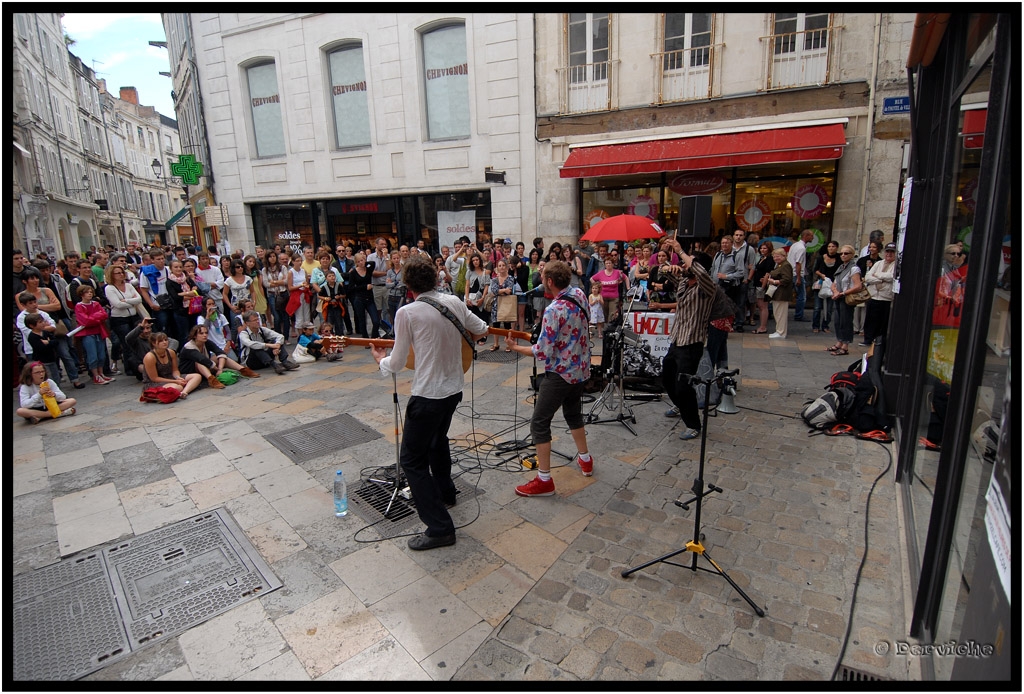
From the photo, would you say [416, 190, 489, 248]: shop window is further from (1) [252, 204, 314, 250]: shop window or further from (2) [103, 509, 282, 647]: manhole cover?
(2) [103, 509, 282, 647]: manhole cover

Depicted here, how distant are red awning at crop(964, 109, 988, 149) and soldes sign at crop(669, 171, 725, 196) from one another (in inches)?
375

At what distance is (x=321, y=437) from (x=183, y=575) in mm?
2428

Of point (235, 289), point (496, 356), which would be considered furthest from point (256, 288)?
point (496, 356)

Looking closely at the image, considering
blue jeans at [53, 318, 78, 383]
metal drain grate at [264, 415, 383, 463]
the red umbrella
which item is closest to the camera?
metal drain grate at [264, 415, 383, 463]

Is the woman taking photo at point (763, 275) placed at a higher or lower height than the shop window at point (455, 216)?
lower

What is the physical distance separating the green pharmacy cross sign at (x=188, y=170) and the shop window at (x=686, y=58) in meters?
14.6

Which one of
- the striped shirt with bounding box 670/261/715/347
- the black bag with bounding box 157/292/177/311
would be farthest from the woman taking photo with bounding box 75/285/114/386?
the striped shirt with bounding box 670/261/715/347

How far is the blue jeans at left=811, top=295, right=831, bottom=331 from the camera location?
10.3m

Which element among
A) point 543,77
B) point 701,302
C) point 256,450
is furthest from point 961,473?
point 543,77

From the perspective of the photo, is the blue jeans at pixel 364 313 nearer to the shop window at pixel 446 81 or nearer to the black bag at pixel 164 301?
the black bag at pixel 164 301

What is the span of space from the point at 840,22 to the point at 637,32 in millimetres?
4170

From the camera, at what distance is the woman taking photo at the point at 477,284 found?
34.2ft

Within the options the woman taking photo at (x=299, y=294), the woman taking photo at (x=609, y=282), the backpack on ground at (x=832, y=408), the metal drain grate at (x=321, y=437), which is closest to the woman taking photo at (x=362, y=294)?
the woman taking photo at (x=299, y=294)

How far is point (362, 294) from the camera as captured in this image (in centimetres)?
1114
